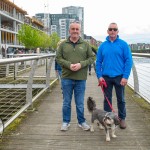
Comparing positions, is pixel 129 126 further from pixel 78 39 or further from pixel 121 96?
pixel 78 39

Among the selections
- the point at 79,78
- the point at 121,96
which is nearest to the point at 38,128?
the point at 79,78

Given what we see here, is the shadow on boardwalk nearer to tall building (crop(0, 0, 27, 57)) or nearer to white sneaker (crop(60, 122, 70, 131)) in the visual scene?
white sneaker (crop(60, 122, 70, 131))

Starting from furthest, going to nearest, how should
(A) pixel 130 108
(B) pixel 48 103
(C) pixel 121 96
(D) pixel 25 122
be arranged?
1. (B) pixel 48 103
2. (A) pixel 130 108
3. (D) pixel 25 122
4. (C) pixel 121 96

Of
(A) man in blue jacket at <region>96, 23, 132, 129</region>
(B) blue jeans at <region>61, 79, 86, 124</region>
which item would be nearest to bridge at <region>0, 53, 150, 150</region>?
(B) blue jeans at <region>61, 79, 86, 124</region>

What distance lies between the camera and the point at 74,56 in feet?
17.7

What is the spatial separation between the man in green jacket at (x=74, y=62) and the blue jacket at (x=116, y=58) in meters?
0.25

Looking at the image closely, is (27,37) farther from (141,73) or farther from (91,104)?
(91,104)

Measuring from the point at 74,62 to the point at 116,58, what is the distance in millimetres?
686

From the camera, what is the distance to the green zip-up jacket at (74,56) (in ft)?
17.7

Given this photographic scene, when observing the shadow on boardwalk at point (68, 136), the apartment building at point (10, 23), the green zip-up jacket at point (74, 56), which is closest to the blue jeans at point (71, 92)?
the green zip-up jacket at point (74, 56)

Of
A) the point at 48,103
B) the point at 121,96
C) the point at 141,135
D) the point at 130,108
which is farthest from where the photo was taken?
the point at 48,103

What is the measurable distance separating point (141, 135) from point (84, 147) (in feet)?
3.59

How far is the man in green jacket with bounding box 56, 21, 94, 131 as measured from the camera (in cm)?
536

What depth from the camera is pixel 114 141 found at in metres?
5.06
